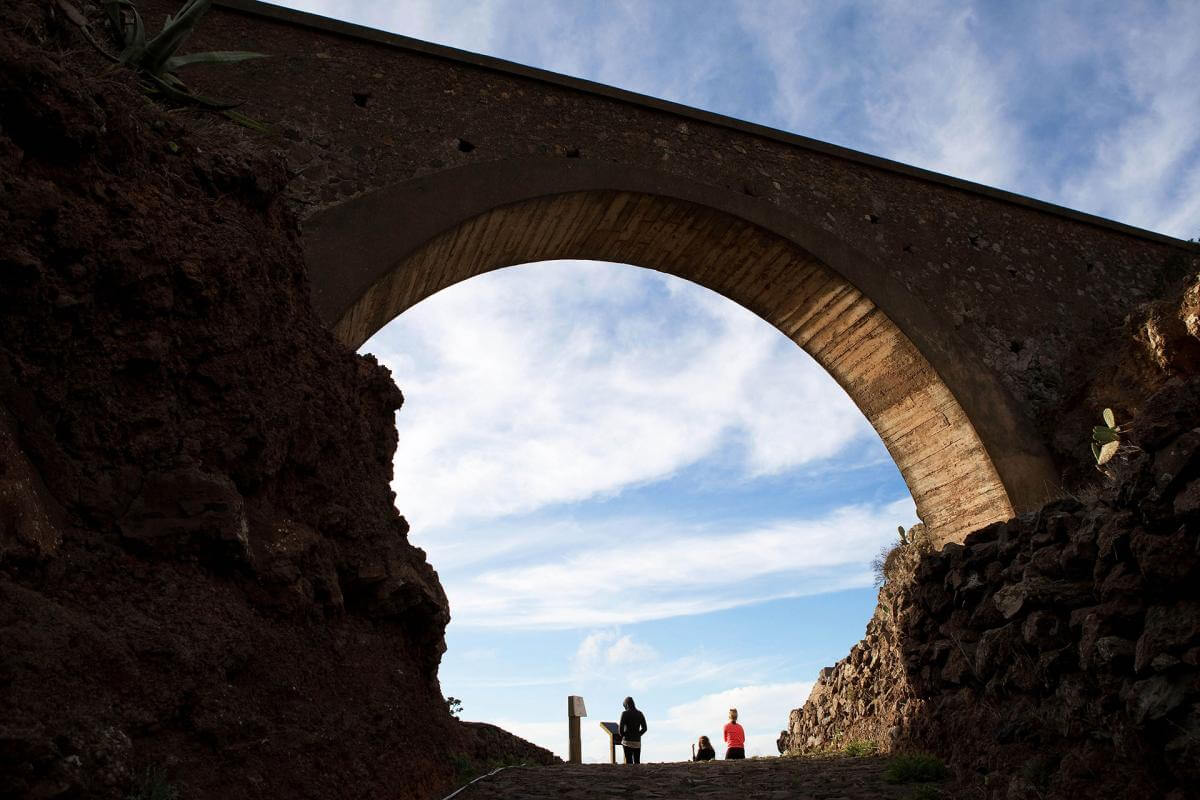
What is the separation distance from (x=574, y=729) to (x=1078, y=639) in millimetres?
5765

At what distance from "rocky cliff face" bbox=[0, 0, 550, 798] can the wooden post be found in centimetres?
479

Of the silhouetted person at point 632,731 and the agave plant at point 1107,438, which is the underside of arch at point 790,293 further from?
the silhouetted person at point 632,731

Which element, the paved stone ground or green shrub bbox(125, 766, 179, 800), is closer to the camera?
green shrub bbox(125, 766, 179, 800)

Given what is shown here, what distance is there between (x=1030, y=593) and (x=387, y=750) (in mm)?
2884

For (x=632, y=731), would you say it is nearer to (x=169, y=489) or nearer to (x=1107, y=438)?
(x=1107, y=438)

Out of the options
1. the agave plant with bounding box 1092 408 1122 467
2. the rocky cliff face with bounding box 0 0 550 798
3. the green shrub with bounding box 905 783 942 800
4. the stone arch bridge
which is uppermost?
the stone arch bridge

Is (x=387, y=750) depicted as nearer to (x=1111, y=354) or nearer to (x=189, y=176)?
(x=189, y=176)

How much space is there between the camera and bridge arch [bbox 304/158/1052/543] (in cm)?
717

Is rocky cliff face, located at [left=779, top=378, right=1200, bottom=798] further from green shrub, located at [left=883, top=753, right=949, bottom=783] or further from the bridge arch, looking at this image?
the bridge arch

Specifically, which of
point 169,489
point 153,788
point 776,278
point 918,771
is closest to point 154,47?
point 169,489

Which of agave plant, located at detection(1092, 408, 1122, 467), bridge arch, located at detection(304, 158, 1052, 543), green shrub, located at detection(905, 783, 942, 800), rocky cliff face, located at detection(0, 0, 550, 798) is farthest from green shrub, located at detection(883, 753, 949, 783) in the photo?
bridge arch, located at detection(304, 158, 1052, 543)

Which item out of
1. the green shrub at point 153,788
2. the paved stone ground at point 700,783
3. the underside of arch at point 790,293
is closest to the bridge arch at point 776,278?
the underside of arch at point 790,293

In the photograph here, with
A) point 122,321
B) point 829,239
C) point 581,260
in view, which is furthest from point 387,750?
point 829,239

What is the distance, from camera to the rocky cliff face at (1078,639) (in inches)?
120
